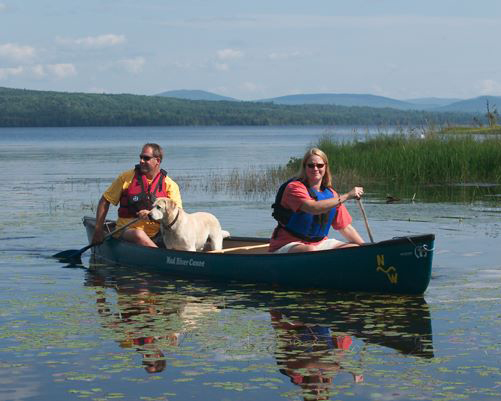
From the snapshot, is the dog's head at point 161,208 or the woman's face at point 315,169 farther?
the dog's head at point 161,208

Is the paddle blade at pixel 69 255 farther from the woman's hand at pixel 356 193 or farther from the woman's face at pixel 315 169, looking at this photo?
the woman's hand at pixel 356 193

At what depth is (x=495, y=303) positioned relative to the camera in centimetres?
1100

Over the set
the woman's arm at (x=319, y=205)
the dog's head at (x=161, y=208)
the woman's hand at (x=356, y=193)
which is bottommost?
the dog's head at (x=161, y=208)

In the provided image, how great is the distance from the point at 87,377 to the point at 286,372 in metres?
1.52

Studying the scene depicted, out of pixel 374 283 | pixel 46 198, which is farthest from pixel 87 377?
pixel 46 198

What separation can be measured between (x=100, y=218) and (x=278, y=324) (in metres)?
4.69

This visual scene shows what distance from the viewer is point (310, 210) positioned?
11.1 metres

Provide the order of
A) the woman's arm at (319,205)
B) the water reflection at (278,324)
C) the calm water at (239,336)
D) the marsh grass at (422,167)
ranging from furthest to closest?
the marsh grass at (422,167) < the woman's arm at (319,205) < the water reflection at (278,324) < the calm water at (239,336)

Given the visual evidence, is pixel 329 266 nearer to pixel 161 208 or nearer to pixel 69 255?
pixel 161 208

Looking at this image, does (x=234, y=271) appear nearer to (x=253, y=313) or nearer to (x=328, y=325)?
(x=253, y=313)

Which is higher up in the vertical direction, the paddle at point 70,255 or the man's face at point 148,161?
the man's face at point 148,161

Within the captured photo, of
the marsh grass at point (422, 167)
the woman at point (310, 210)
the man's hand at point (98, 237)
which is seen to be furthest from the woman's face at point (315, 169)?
the marsh grass at point (422, 167)

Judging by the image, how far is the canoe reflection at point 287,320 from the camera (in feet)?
27.3

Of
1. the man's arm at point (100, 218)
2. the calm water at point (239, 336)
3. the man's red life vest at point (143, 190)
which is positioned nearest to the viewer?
the calm water at point (239, 336)
